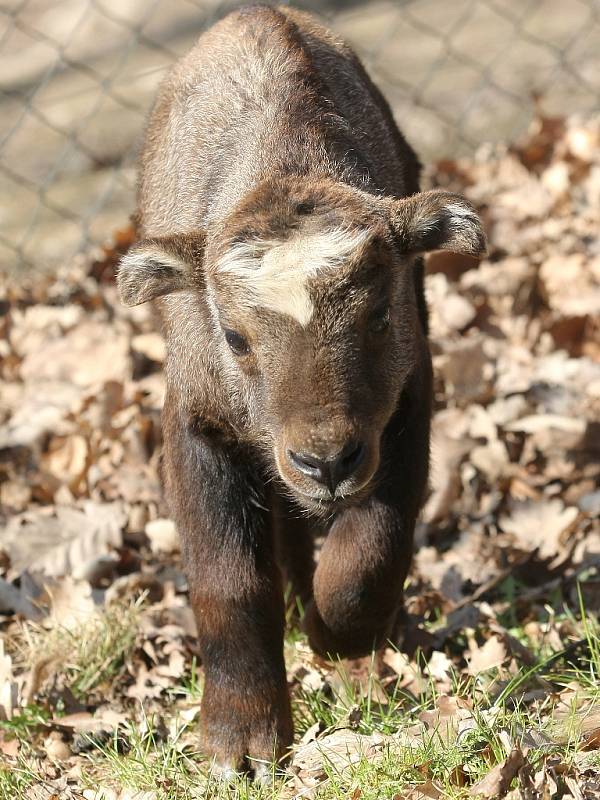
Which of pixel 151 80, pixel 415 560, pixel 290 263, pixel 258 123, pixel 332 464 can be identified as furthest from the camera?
pixel 151 80

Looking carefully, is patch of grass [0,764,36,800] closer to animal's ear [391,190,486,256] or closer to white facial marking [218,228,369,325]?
white facial marking [218,228,369,325]

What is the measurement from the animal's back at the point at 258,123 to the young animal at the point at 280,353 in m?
0.01

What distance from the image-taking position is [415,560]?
6484 millimetres

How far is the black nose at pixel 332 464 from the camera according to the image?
420 cm

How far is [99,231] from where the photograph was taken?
36.3ft

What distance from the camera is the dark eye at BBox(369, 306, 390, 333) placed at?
4500 millimetres

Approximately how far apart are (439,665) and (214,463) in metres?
1.23

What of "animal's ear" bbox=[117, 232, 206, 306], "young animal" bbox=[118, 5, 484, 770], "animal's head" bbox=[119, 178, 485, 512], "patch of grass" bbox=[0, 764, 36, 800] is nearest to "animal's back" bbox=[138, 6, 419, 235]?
"young animal" bbox=[118, 5, 484, 770]

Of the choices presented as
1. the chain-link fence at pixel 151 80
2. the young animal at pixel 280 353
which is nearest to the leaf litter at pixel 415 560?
the young animal at pixel 280 353

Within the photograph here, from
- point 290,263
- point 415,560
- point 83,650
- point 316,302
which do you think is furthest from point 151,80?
point 316,302

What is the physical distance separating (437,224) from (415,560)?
219 cm

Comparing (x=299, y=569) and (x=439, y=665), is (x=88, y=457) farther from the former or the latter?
(x=439, y=665)

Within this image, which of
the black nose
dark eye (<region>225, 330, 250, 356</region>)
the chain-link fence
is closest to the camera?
the black nose

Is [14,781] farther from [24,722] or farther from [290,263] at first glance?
[290,263]
